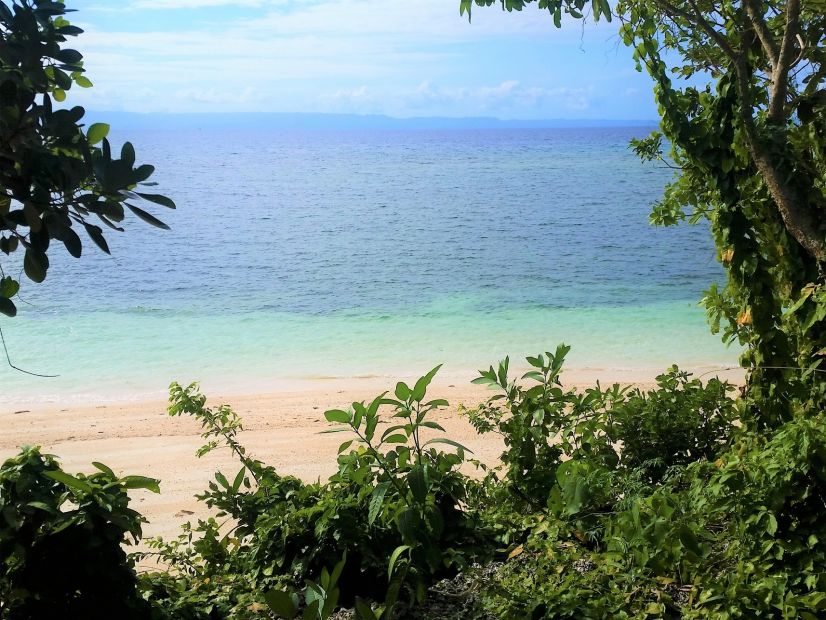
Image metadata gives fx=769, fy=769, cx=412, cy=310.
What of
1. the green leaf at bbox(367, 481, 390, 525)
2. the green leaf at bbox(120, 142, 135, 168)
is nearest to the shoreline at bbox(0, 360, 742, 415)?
the green leaf at bbox(367, 481, 390, 525)

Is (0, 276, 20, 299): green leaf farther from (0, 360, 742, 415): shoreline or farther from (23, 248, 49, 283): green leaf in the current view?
(0, 360, 742, 415): shoreline

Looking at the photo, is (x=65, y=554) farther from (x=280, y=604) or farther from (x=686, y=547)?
(x=686, y=547)

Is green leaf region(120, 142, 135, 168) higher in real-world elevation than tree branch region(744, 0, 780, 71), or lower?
lower

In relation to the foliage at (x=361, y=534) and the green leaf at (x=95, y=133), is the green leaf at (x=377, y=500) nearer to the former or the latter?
the foliage at (x=361, y=534)

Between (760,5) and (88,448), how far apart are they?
7.60 meters

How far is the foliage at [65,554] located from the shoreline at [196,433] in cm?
238

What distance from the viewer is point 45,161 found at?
1.71 meters

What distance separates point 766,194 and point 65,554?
391 cm

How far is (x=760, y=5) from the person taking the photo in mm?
4211

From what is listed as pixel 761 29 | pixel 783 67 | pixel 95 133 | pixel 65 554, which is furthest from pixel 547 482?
pixel 95 133

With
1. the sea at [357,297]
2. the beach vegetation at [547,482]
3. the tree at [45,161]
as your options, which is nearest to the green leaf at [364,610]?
the beach vegetation at [547,482]

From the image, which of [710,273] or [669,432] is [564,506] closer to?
[669,432]

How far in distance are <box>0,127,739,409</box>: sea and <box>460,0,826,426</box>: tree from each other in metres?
7.13

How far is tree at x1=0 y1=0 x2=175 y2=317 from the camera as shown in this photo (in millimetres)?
1675
